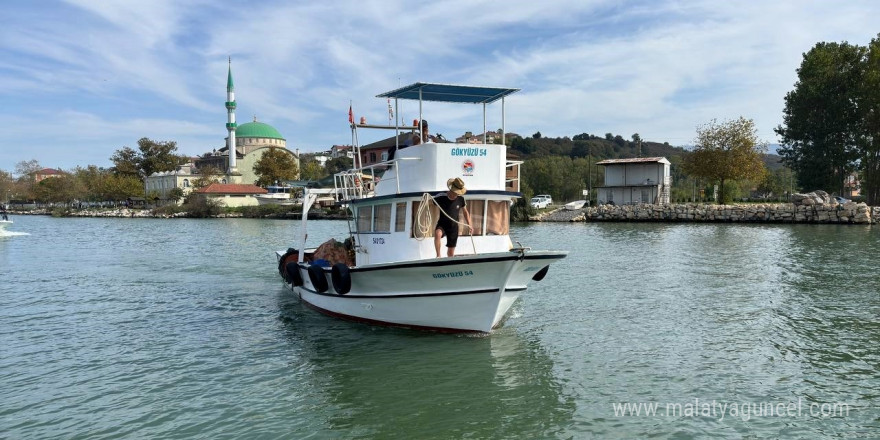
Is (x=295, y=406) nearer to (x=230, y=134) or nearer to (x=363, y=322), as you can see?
(x=363, y=322)

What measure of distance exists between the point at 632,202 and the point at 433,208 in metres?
→ 58.3

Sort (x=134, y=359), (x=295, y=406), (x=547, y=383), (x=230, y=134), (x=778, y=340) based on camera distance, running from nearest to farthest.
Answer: (x=295, y=406), (x=547, y=383), (x=134, y=359), (x=778, y=340), (x=230, y=134)

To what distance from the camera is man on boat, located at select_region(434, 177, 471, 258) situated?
456 inches

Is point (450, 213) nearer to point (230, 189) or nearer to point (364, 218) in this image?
point (364, 218)

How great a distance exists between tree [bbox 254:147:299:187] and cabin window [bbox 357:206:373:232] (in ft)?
317

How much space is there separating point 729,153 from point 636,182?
9.88 m

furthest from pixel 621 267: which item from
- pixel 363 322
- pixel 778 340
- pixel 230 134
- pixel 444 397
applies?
pixel 230 134

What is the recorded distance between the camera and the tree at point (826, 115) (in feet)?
200

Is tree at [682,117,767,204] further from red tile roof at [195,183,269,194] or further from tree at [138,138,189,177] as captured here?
tree at [138,138,189,177]

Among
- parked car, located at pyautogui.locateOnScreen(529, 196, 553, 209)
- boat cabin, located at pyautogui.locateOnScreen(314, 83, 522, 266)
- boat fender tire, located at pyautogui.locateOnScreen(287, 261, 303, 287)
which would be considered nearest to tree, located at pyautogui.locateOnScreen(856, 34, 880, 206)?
parked car, located at pyautogui.locateOnScreen(529, 196, 553, 209)

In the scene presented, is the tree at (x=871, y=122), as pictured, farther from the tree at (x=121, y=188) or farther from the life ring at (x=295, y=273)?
the tree at (x=121, y=188)

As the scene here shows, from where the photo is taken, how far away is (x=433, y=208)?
12.2 meters

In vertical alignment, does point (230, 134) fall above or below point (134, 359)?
above

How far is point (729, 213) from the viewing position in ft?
183
